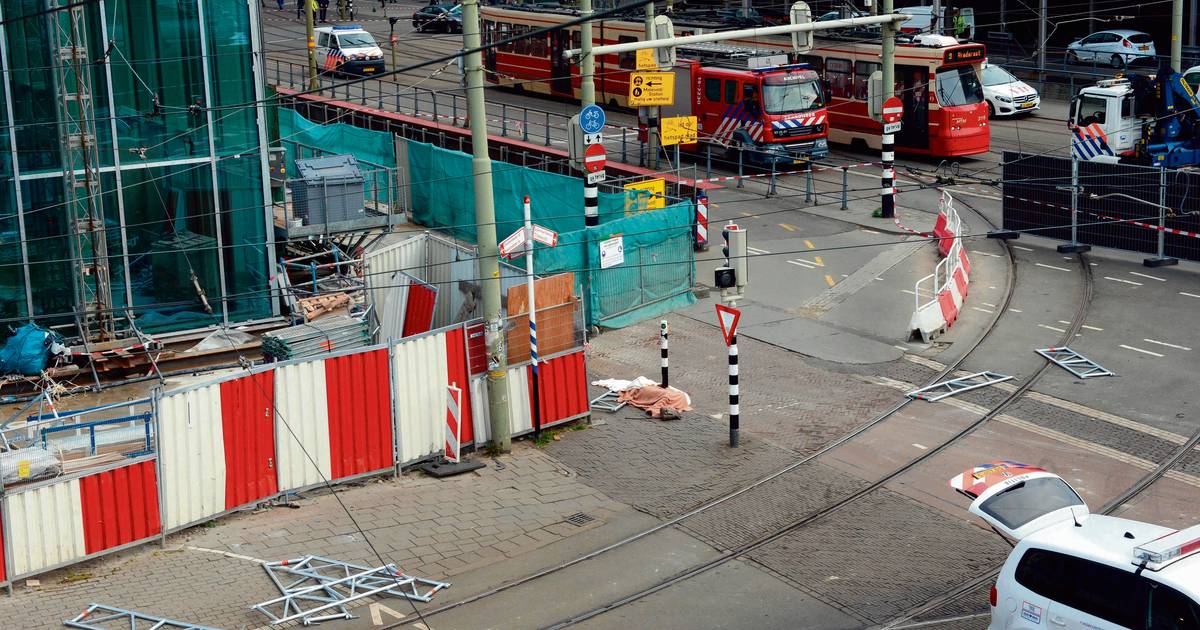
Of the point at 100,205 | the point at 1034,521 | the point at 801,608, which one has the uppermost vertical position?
the point at 100,205

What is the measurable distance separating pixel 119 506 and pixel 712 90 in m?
→ 24.7

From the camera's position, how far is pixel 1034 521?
11.5m

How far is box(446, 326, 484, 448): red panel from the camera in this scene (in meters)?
17.7

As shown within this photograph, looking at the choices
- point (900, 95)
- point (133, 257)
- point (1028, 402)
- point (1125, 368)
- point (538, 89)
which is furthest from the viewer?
point (538, 89)

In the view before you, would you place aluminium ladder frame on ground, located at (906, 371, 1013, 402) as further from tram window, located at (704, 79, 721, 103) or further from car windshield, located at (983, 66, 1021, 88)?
car windshield, located at (983, 66, 1021, 88)

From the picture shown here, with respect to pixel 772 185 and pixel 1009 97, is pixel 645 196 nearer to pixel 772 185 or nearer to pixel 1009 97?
pixel 772 185

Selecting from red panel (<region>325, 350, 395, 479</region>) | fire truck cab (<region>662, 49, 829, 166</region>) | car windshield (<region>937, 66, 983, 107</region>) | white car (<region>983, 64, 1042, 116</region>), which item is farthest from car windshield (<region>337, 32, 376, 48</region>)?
red panel (<region>325, 350, 395, 479</region>)

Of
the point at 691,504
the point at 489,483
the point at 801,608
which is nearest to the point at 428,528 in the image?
the point at 489,483

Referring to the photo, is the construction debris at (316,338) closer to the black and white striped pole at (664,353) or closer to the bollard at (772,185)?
the black and white striped pole at (664,353)

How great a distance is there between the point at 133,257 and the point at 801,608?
1517cm

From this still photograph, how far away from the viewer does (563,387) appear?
62.1 feet

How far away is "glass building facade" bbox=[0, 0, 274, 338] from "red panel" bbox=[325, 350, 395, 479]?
20.8ft

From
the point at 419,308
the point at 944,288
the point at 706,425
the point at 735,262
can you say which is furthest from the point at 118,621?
the point at 944,288

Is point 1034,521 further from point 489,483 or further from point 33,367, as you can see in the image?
point 33,367
